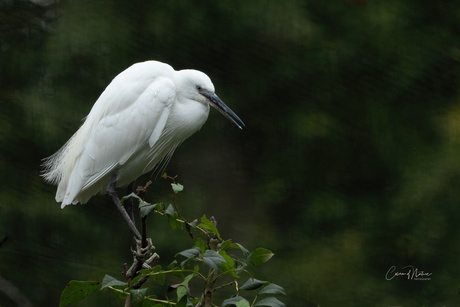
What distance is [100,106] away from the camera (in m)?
1.88

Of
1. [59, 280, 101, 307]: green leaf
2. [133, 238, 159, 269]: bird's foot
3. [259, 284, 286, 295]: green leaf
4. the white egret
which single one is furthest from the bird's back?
[259, 284, 286, 295]: green leaf

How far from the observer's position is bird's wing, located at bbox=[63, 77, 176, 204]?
1.84 m

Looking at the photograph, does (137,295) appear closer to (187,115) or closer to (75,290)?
(75,290)

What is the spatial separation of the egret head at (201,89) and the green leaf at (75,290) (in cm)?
85

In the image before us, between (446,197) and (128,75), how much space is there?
4.16 feet

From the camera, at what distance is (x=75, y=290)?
1066mm

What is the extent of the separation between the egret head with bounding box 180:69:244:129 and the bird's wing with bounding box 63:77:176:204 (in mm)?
42

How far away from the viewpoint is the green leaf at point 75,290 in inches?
41.6

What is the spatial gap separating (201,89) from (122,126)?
9.1 inches

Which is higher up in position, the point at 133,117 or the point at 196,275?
the point at 196,275

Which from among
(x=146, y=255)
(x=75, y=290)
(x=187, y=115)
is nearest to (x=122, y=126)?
(x=187, y=115)

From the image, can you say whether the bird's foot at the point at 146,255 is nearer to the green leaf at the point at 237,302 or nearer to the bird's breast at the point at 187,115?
the green leaf at the point at 237,302

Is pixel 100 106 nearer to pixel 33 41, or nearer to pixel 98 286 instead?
pixel 33 41

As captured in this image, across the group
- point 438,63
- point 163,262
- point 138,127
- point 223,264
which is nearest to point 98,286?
point 223,264
